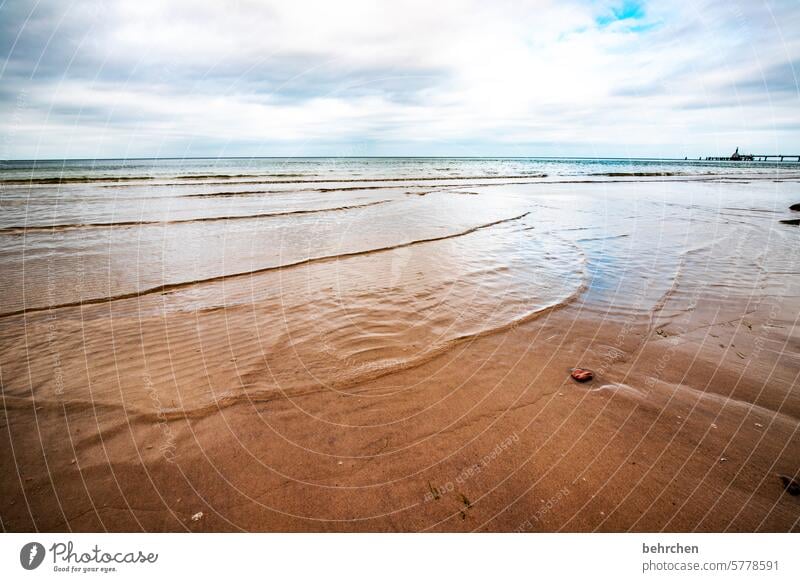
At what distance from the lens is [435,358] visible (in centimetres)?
535

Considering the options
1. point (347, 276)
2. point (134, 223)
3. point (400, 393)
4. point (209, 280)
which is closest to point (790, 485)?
point (400, 393)

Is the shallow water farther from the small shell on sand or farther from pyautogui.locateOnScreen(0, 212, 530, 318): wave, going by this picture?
the small shell on sand

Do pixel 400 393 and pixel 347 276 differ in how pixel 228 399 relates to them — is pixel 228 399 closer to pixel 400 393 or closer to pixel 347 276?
pixel 400 393

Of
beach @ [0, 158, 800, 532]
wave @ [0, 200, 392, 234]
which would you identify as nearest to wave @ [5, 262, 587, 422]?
beach @ [0, 158, 800, 532]

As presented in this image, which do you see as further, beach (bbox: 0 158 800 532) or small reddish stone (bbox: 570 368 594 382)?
small reddish stone (bbox: 570 368 594 382)

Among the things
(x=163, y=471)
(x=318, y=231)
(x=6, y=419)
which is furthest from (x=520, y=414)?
(x=318, y=231)

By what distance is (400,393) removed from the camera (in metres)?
4.55

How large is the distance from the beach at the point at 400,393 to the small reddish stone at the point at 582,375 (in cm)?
11

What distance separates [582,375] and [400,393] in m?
2.33

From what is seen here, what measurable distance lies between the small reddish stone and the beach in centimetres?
11

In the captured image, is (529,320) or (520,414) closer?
(520,414)

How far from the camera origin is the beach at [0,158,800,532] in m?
3.09

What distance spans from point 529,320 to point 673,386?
2.37 m
